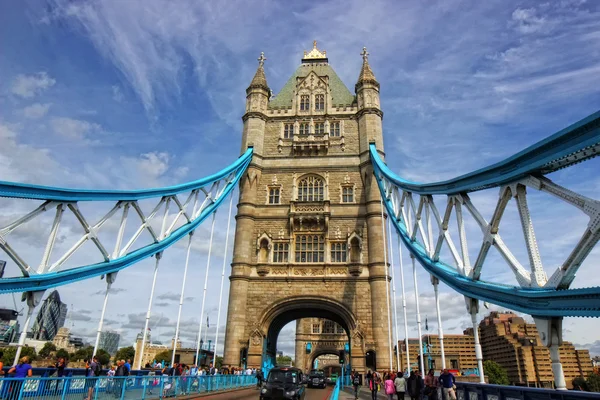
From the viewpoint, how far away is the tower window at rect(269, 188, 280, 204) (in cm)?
2897

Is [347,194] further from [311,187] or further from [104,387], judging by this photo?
[104,387]

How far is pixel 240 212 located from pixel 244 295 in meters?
5.77

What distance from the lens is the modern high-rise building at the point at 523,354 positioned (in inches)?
4779

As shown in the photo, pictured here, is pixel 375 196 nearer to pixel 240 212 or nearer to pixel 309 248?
pixel 309 248

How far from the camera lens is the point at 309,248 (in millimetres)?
27234

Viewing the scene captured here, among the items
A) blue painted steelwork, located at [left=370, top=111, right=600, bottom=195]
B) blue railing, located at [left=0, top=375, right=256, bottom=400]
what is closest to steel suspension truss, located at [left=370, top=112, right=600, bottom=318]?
blue painted steelwork, located at [left=370, top=111, right=600, bottom=195]

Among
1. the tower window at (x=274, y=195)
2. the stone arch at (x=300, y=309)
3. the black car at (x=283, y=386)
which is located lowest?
the black car at (x=283, y=386)

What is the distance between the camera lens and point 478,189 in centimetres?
1113

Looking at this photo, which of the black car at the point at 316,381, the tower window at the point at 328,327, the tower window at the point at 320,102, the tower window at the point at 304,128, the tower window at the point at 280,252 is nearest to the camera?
the black car at the point at 316,381

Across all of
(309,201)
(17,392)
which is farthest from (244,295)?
(17,392)

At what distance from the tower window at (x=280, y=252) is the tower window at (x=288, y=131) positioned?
9.05 meters

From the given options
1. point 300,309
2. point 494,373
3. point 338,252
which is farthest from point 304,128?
point 494,373

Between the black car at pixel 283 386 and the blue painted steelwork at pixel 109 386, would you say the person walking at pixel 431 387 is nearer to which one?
the black car at pixel 283 386

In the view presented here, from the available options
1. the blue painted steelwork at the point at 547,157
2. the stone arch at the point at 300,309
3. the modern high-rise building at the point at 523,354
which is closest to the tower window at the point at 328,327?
the stone arch at the point at 300,309
